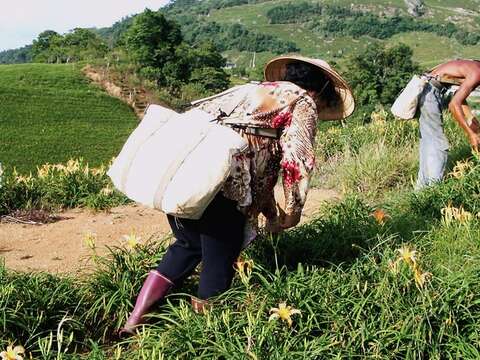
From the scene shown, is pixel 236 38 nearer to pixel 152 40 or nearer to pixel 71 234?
pixel 152 40

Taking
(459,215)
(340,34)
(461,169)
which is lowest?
(340,34)

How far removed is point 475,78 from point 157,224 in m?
3.03

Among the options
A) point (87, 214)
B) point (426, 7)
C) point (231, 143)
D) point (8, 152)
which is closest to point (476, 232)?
A: point (231, 143)

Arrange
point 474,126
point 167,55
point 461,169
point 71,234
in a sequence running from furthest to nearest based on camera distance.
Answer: point 167,55 → point 474,126 → point 71,234 → point 461,169

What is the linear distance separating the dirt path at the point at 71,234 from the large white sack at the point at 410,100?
1.17m

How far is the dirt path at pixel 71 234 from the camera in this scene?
160 inches

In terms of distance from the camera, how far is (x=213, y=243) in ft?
8.76

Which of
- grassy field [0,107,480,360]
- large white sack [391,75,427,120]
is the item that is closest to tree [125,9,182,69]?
large white sack [391,75,427,120]

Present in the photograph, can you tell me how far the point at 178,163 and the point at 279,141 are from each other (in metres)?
0.51

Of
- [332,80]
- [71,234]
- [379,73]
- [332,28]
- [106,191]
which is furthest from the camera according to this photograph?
[332,28]

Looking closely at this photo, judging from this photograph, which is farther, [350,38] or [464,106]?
[350,38]

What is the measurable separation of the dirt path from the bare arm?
142 centimetres

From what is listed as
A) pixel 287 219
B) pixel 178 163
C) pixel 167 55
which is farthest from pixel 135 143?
pixel 167 55

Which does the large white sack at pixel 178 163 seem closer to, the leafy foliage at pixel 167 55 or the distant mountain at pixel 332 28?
the leafy foliage at pixel 167 55
